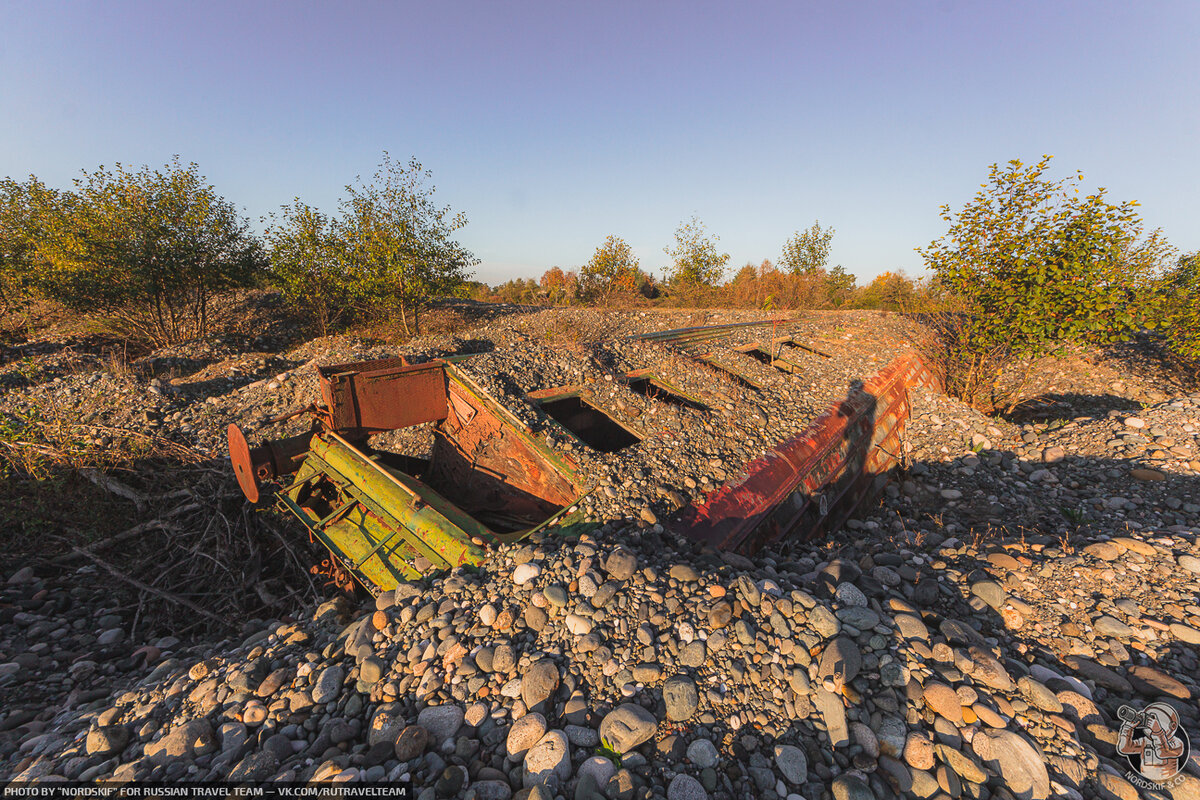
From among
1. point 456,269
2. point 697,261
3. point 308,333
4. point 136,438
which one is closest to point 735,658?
point 136,438

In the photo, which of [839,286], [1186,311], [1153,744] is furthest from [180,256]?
[839,286]

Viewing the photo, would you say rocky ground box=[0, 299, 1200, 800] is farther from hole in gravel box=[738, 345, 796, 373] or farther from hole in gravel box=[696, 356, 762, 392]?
hole in gravel box=[738, 345, 796, 373]

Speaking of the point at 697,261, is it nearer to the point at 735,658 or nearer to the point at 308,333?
the point at 308,333

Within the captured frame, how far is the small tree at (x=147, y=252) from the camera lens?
9516 millimetres

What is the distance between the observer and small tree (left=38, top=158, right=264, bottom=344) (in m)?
9.52

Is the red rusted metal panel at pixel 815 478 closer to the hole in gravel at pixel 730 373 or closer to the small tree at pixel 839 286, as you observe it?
the hole in gravel at pixel 730 373

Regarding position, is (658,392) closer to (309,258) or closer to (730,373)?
(730,373)

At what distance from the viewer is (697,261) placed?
25031 mm

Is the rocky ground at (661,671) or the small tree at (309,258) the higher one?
the small tree at (309,258)

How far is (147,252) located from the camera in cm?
1012

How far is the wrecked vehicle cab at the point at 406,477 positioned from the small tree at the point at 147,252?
384 inches

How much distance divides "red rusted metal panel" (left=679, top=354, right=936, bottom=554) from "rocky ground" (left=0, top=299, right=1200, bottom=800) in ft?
0.84

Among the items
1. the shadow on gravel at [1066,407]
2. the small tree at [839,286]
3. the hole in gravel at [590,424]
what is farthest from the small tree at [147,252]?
the small tree at [839,286]

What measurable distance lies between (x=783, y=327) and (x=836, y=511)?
658 centimetres
